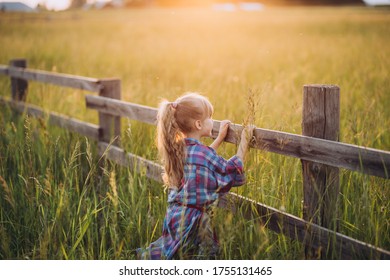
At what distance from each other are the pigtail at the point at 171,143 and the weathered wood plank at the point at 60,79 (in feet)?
7.58

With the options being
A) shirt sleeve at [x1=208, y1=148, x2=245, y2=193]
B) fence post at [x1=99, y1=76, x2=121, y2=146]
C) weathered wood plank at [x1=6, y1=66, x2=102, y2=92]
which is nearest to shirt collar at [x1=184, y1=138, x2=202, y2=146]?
shirt sleeve at [x1=208, y1=148, x2=245, y2=193]

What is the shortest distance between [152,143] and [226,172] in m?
1.23

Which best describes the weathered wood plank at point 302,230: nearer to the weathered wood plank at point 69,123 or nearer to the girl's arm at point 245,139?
the girl's arm at point 245,139

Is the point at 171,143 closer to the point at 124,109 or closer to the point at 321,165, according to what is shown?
the point at 321,165

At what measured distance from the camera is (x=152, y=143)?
13.3ft

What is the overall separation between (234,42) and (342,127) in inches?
471

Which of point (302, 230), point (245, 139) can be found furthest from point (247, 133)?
point (302, 230)

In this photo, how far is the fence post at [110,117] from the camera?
509 centimetres

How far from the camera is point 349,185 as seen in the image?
3.60 metres

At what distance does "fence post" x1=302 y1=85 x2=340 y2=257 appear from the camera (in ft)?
9.00

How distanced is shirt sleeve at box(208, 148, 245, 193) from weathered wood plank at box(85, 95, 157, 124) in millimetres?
1239

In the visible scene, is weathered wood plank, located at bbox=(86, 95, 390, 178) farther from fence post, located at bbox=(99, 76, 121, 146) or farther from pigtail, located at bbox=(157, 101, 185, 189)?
fence post, located at bbox=(99, 76, 121, 146)
